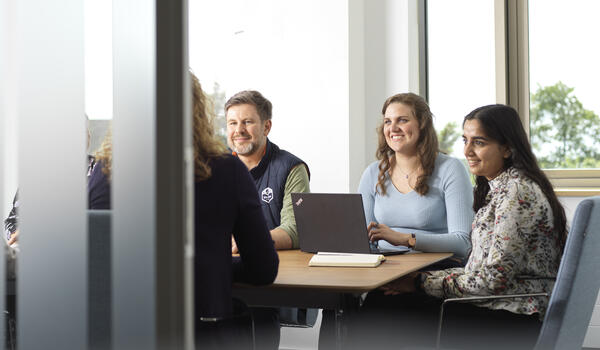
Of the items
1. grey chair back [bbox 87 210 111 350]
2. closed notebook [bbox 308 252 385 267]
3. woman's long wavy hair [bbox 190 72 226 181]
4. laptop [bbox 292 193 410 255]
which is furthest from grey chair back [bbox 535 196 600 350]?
grey chair back [bbox 87 210 111 350]

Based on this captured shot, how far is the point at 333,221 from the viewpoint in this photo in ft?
7.62

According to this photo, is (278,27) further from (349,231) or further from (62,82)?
(62,82)

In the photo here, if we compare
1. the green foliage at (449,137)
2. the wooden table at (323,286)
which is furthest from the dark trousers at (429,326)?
the green foliage at (449,137)

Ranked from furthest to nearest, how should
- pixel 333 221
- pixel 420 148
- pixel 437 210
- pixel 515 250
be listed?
1. pixel 420 148
2. pixel 437 210
3. pixel 333 221
4. pixel 515 250

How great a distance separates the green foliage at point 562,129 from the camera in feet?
12.1

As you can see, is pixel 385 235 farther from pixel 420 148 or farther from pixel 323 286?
pixel 323 286

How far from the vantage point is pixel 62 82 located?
1016mm

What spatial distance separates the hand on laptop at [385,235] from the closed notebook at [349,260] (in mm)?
198

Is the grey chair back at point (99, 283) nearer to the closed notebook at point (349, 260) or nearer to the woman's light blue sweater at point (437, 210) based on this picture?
the closed notebook at point (349, 260)

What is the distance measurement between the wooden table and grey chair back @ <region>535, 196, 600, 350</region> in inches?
17.0

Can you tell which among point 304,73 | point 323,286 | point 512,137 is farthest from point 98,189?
point 304,73

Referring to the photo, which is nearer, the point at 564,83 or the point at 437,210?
the point at 437,210

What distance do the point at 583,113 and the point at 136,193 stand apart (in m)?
3.36

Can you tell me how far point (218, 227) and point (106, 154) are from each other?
0.67m
